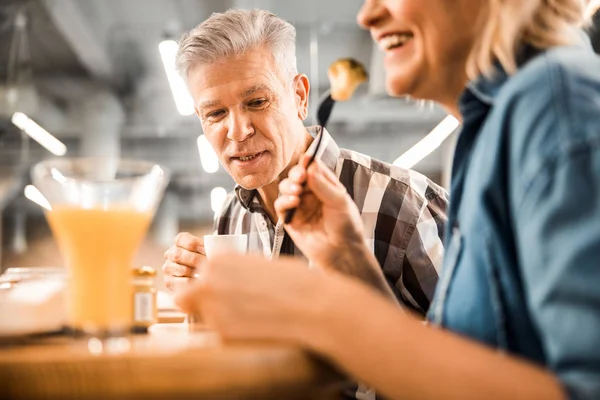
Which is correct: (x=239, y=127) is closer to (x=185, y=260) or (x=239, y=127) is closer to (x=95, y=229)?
(x=185, y=260)

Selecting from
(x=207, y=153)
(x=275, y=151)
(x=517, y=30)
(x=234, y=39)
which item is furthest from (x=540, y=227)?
(x=207, y=153)

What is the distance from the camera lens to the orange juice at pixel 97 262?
3.10ft

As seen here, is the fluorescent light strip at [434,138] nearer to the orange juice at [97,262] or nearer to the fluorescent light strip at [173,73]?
the fluorescent light strip at [173,73]

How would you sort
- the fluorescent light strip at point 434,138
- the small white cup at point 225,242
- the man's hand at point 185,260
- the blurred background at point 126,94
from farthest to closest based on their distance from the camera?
the fluorescent light strip at point 434,138 < the blurred background at point 126,94 < the man's hand at point 185,260 < the small white cup at point 225,242

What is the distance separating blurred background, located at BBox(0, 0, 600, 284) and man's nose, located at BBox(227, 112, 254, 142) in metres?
3.56

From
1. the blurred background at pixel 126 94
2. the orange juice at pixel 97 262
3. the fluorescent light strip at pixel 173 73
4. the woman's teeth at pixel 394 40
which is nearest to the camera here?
the orange juice at pixel 97 262

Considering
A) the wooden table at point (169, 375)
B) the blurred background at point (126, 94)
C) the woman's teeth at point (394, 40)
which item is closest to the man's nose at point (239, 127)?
the woman's teeth at point (394, 40)

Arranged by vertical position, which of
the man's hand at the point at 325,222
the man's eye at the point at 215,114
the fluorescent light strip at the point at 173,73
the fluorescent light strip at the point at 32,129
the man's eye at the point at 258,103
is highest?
the fluorescent light strip at the point at 173,73

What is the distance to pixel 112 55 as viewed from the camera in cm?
815

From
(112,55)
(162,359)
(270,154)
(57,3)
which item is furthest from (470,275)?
(112,55)

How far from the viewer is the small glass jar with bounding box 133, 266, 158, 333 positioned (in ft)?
4.33

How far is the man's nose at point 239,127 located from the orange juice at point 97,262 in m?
1.20

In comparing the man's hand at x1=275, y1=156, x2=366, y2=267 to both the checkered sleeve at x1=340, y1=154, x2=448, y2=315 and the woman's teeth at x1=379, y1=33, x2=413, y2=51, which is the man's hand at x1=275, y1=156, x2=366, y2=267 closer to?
the woman's teeth at x1=379, y1=33, x2=413, y2=51

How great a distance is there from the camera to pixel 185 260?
191 cm
